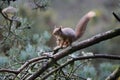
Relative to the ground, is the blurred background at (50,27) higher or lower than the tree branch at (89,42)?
lower

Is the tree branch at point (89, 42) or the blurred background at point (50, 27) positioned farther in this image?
the blurred background at point (50, 27)

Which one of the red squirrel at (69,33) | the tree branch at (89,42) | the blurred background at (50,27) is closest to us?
the tree branch at (89,42)

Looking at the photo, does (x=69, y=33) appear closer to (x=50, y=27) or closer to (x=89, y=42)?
(x=89, y=42)

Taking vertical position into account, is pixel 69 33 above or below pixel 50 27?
above

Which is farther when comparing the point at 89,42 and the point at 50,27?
the point at 50,27

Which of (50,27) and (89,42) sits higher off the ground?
(89,42)

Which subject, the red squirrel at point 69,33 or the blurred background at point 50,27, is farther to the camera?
the blurred background at point 50,27

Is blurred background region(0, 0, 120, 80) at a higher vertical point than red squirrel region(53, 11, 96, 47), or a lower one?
lower

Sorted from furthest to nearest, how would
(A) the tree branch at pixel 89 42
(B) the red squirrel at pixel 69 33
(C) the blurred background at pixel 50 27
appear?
(C) the blurred background at pixel 50 27
(B) the red squirrel at pixel 69 33
(A) the tree branch at pixel 89 42

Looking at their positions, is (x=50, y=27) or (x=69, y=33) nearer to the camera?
(x=69, y=33)

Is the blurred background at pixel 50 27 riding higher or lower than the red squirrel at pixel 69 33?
lower

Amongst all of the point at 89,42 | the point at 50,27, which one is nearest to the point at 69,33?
the point at 89,42

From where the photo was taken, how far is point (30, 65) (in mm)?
867

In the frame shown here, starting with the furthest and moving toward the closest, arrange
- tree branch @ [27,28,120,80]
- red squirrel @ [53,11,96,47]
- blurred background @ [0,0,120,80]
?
blurred background @ [0,0,120,80]
red squirrel @ [53,11,96,47]
tree branch @ [27,28,120,80]
